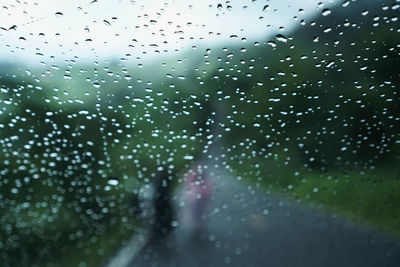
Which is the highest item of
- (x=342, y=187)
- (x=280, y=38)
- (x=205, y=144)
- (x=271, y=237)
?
(x=280, y=38)

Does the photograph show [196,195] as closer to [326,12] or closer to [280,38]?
[280,38]

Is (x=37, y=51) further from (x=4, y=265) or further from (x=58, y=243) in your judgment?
(x=4, y=265)

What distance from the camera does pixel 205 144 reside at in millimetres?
2162

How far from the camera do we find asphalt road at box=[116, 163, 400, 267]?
7.02 ft

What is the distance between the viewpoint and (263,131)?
2.16 meters

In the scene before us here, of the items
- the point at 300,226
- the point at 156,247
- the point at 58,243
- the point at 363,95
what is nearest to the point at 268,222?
the point at 300,226

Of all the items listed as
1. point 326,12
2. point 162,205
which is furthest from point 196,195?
point 326,12

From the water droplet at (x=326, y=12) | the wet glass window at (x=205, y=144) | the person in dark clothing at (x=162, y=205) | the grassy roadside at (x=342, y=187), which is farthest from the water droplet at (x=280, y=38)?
the person in dark clothing at (x=162, y=205)

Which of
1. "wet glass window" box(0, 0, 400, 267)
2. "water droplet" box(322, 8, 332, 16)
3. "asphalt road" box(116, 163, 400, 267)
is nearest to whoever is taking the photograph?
"water droplet" box(322, 8, 332, 16)

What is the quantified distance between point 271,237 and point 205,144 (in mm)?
657

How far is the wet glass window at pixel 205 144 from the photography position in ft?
6.04

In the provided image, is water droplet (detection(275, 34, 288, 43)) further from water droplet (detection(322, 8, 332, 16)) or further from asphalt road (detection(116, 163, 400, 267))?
asphalt road (detection(116, 163, 400, 267))

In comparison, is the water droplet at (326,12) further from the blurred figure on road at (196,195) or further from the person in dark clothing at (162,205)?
the person in dark clothing at (162,205)

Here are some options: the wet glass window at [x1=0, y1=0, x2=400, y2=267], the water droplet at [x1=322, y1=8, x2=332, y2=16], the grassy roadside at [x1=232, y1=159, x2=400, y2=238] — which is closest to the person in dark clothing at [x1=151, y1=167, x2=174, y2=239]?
the wet glass window at [x1=0, y1=0, x2=400, y2=267]
